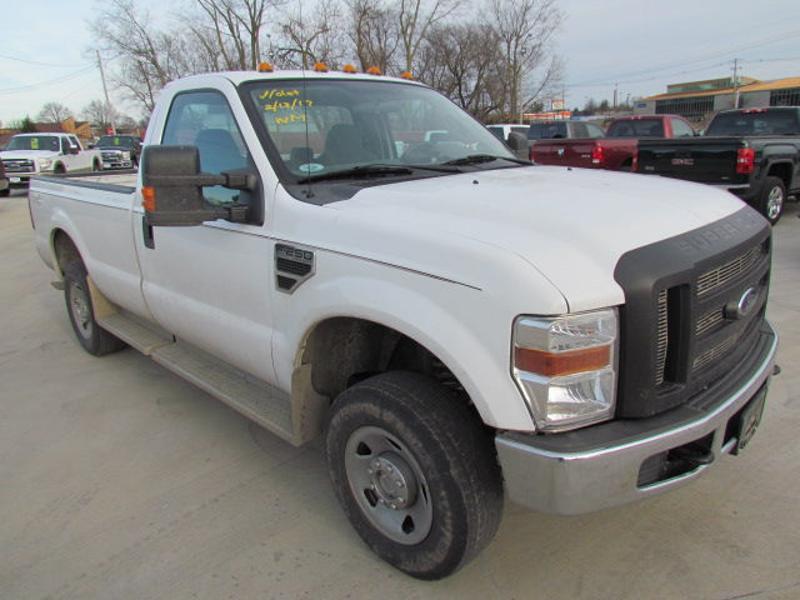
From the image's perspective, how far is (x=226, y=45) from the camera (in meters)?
36.6

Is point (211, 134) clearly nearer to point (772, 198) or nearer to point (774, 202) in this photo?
point (772, 198)

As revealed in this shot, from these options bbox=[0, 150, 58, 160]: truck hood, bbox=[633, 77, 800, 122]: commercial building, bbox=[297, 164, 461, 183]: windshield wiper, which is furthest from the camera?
bbox=[633, 77, 800, 122]: commercial building

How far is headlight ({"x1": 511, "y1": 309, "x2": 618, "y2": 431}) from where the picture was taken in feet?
6.16

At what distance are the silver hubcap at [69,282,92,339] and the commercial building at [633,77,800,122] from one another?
6104 cm

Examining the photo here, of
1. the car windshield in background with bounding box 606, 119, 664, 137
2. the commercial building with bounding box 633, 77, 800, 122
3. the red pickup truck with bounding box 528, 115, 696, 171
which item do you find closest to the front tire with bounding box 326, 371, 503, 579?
the red pickup truck with bounding box 528, 115, 696, 171

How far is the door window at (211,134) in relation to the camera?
303 cm

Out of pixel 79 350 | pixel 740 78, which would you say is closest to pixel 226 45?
pixel 79 350

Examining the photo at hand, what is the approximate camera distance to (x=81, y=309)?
203 inches

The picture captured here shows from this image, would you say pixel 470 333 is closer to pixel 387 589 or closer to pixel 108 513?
pixel 387 589

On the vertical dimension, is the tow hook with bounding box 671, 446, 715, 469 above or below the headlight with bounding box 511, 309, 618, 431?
below

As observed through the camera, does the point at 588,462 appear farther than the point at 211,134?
No

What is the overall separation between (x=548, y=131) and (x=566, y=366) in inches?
703

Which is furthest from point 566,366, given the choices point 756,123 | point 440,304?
point 756,123

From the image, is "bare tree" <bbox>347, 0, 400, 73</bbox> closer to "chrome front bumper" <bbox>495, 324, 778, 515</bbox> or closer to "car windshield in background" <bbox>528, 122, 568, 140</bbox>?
"car windshield in background" <bbox>528, 122, 568, 140</bbox>
